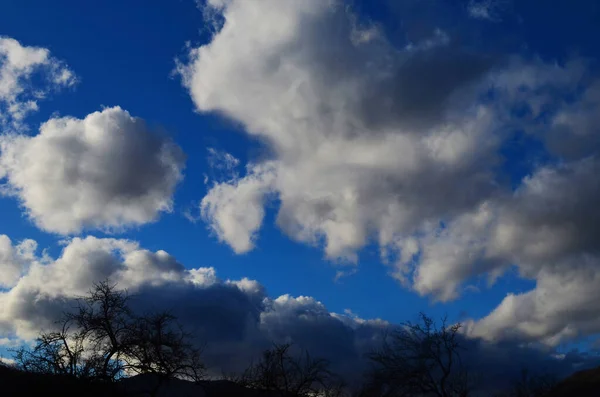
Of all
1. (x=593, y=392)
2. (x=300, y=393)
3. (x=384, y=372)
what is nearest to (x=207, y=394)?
(x=300, y=393)

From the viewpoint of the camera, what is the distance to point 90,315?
3619cm

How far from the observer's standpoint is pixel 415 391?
38.4m

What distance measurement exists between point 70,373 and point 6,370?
170 inches

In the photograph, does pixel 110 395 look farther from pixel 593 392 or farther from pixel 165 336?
pixel 593 392

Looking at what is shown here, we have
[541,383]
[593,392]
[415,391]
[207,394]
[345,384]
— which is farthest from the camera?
[541,383]

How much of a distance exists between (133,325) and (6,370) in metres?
8.43

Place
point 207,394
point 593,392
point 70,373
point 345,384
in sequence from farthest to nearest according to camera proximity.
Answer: point 345,384
point 207,394
point 70,373
point 593,392

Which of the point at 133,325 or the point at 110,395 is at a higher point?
the point at 133,325

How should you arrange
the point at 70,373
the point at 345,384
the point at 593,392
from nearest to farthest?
the point at 593,392 < the point at 70,373 < the point at 345,384

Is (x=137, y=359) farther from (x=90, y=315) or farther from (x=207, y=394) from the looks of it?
(x=207, y=394)

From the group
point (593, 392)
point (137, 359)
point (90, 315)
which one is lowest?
point (593, 392)

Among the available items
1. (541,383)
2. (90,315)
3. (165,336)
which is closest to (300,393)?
(165,336)

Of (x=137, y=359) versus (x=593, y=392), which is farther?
(x=137, y=359)

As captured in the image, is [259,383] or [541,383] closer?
[259,383]
